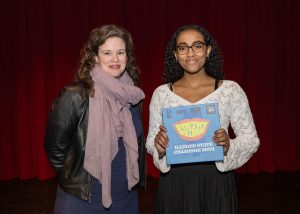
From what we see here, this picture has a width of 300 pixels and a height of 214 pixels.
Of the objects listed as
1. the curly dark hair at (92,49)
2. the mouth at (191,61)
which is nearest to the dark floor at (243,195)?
the curly dark hair at (92,49)

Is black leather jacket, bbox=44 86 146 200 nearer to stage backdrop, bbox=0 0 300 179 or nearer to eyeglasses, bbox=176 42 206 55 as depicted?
eyeglasses, bbox=176 42 206 55

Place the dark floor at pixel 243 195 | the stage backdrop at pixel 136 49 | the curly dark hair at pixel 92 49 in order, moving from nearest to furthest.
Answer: the curly dark hair at pixel 92 49 < the dark floor at pixel 243 195 < the stage backdrop at pixel 136 49

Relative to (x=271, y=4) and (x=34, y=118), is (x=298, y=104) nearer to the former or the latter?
(x=271, y=4)

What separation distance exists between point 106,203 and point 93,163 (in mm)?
227

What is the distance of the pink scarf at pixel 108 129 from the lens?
6.47ft

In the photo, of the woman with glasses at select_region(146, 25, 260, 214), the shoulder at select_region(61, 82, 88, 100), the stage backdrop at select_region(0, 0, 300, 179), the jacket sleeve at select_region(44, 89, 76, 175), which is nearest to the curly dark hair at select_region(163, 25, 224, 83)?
the woman with glasses at select_region(146, 25, 260, 214)

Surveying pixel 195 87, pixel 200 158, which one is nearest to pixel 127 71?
pixel 195 87

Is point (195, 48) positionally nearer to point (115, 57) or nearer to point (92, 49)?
point (115, 57)

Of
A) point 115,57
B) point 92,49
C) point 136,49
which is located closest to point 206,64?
point 115,57

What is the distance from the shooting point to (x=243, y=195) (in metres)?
4.33

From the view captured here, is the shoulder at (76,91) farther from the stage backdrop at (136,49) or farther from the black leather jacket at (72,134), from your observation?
the stage backdrop at (136,49)

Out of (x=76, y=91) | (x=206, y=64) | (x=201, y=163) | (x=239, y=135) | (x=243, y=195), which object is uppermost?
(x=206, y=64)

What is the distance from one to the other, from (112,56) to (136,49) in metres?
2.85

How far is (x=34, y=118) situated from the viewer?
4.92m
